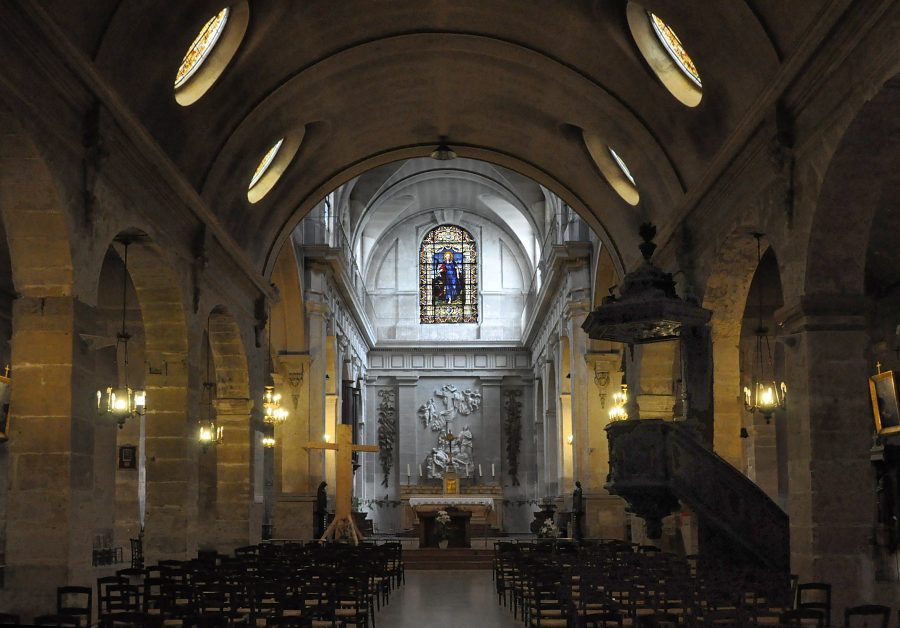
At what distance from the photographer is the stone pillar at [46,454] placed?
1146 cm

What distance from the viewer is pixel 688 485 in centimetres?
1434

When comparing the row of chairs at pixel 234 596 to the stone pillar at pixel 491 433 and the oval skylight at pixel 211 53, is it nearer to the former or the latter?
the oval skylight at pixel 211 53

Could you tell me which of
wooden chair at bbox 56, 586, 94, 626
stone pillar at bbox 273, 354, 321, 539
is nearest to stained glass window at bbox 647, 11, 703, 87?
wooden chair at bbox 56, 586, 94, 626

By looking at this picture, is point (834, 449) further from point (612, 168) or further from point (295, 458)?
point (295, 458)

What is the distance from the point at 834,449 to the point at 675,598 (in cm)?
301

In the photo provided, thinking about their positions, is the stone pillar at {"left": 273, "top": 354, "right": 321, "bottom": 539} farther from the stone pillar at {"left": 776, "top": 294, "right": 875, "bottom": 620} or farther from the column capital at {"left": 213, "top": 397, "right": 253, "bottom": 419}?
the stone pillar at {"left": 776, "top": 294, "right": 875, "bottom": 620}

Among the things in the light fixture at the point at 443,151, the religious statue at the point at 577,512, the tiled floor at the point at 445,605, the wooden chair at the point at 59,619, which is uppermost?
the light fixture at the point at 443,151

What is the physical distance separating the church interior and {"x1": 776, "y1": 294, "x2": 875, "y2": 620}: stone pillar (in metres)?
0.03

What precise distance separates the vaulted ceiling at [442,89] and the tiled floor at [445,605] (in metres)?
7.29

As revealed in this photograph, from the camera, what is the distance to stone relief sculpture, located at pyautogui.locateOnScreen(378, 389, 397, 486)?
144 ft

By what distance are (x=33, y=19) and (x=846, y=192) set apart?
8.69 metres

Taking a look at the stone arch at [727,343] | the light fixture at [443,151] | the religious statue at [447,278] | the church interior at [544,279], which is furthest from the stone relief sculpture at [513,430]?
the stone arch at [727,343]

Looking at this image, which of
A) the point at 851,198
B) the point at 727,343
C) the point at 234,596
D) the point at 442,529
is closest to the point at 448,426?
the point at 442,529

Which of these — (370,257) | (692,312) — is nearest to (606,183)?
(692,312)
